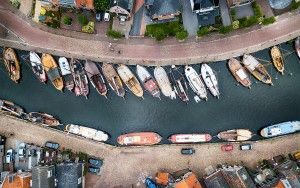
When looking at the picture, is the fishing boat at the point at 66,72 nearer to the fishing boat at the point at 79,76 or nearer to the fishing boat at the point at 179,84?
the fishing boat at the point at 79,76

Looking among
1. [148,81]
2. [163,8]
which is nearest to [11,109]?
[148,81]

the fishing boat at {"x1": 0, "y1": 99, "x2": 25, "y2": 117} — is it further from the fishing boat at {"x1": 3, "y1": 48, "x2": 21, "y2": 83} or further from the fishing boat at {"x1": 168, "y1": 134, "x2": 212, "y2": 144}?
the fishing boat at {"x1": 168, "y1": 134, "x2": 212, "y2": 144}

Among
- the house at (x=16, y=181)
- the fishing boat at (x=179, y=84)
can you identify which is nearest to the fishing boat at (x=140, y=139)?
the fishing boat at (x=179, y=84)

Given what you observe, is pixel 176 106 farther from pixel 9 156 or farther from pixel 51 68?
pixel 9 156

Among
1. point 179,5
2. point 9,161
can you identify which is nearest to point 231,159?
point 179,5

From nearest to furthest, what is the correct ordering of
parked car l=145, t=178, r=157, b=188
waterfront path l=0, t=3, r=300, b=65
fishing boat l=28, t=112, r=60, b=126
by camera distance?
parked car l=145, t=178, r=157, b=188
waterfront path l=0, t=3, r=300, b=65
fishing boat l=28, t=112, r=60, b=126

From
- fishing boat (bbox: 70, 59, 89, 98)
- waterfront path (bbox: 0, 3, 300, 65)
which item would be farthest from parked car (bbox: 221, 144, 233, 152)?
fishing boat (bbox: 70, 59, 89, 98)
